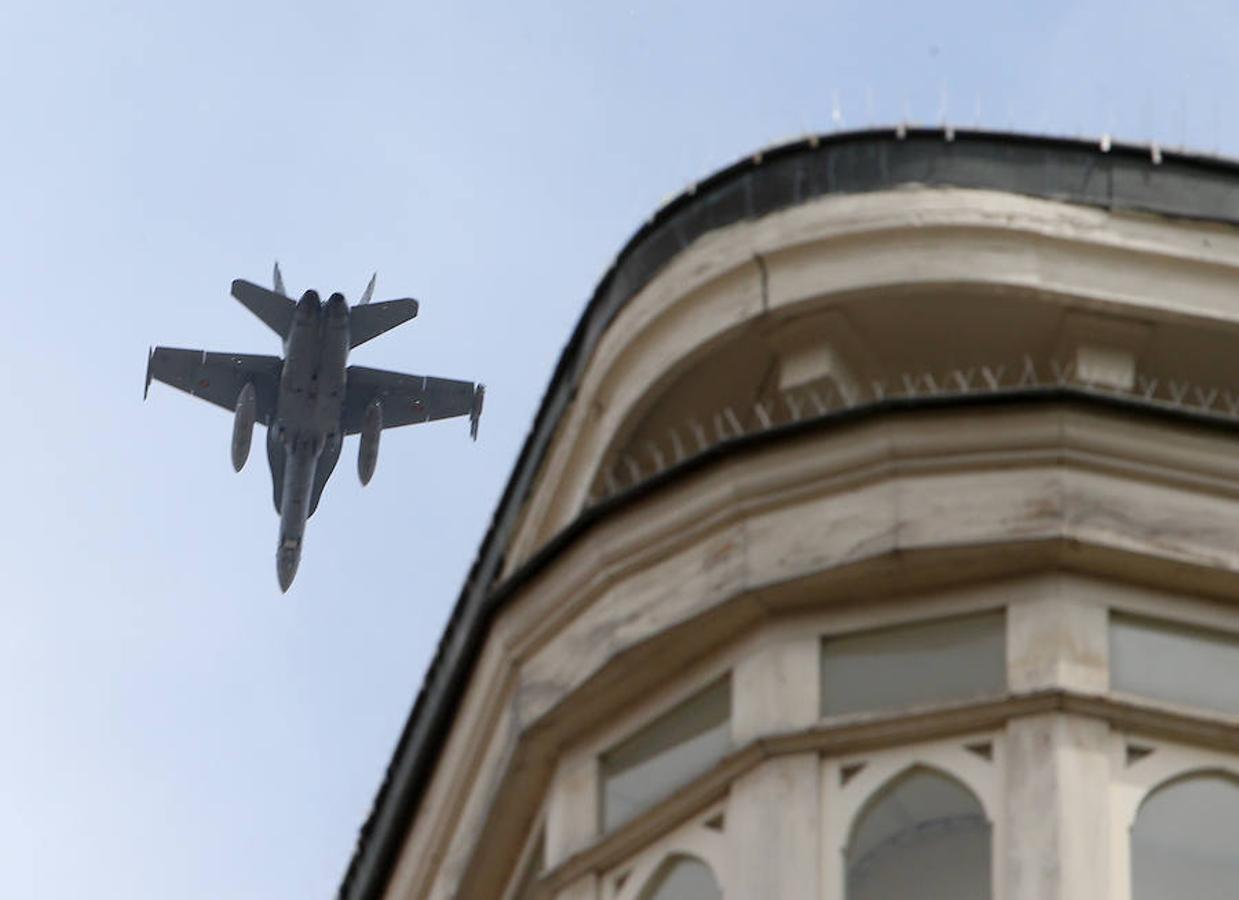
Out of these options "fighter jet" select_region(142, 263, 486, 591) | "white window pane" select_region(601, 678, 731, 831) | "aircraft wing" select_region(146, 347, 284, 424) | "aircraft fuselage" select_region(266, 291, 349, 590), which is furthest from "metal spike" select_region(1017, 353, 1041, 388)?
"aircraft wing" select_region(146, 347, 284, 424)

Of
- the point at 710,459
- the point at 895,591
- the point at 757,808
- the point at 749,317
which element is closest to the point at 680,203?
the point at 749,317

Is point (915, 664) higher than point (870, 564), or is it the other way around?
point (870, 564)

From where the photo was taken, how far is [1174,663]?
11.5m

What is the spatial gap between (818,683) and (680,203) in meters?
3.43

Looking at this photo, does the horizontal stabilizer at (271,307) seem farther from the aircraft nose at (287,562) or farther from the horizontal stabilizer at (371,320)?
the aircraft nose at (287,562)

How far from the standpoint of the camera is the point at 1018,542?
1177 centimetres

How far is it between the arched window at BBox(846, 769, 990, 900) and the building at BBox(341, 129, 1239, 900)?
0.04 feet

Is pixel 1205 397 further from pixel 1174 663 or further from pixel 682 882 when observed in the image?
pixel 682 882

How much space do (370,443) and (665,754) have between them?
187ft

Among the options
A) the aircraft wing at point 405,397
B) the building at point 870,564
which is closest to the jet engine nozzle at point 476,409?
the aircraft wing at point 405,397

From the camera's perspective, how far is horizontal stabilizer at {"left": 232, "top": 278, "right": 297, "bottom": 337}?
233 ft

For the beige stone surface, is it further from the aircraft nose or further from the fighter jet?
the aircraft nose

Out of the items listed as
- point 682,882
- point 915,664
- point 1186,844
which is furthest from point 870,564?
point 1186,844

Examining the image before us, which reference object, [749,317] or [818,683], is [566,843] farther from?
[749,317]
